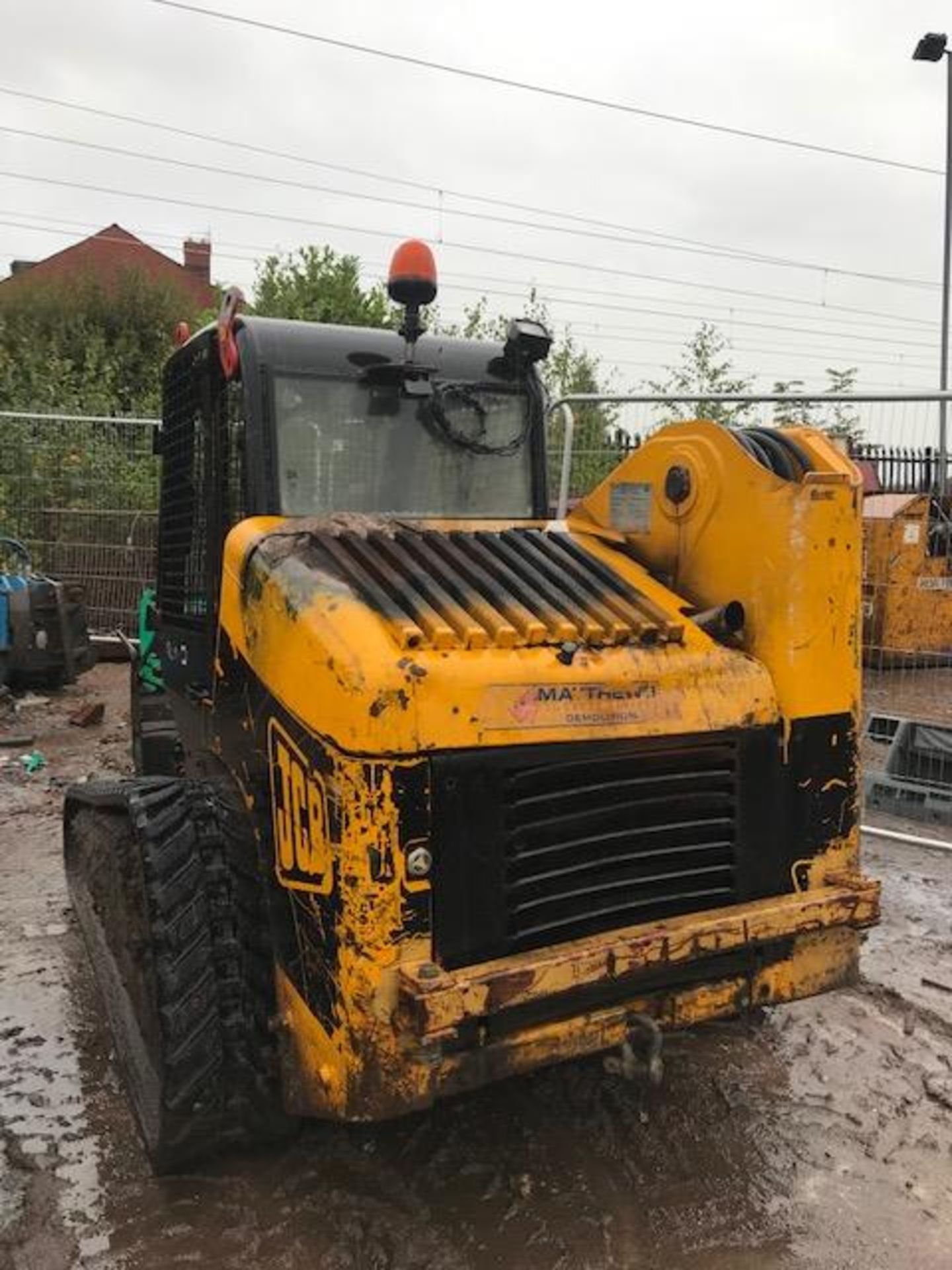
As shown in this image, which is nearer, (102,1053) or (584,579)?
(584,579)

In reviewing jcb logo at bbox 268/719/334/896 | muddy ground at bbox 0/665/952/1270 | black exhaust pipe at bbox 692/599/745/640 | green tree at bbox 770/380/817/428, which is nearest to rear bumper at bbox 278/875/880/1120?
jcb logo at bbox 268/719/334/896

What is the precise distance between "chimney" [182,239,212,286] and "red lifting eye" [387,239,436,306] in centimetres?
4187

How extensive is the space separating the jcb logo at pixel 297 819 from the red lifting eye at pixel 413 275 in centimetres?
141

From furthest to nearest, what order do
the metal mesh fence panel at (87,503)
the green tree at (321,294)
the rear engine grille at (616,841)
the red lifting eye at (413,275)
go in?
the green tree at (321,294) → the metal mesh fence panel at (87,503) → the red lifting eye at (413,275) → the rear engine grille at (616,841)

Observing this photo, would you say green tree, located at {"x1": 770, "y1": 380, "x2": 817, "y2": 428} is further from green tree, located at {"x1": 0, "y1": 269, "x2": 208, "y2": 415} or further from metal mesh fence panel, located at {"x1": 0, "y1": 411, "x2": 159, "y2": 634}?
green tree, located at {"x1": 0, "y1": 269, "x2": 208, "y2": 415}

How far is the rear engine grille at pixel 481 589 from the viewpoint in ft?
8.60

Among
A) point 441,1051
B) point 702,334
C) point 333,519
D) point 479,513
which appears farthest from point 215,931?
point 702,334

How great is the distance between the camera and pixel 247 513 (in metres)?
3.28

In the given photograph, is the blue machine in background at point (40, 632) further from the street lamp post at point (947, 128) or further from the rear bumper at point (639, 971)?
the street lamp post at point (947, 128)

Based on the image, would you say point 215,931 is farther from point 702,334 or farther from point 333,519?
point 702,334

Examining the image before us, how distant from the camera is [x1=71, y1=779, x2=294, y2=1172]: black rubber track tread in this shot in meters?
2.65

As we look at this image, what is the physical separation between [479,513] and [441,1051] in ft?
6.16

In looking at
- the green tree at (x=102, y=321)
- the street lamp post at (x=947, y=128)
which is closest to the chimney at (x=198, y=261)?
the green tree at (x=102, y=321)

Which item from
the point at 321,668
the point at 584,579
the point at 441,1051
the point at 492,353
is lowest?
the point at 441,1051
